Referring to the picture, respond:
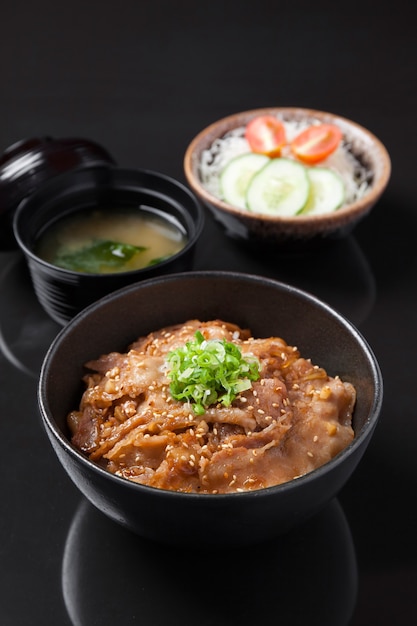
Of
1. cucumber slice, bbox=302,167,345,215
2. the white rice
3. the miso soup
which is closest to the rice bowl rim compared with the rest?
the miso soup

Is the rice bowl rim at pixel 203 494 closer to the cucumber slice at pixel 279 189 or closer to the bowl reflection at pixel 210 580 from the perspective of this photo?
the bowl reflection at pixel 210 580

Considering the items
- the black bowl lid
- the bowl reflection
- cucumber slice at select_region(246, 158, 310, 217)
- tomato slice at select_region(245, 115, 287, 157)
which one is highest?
the black bowl lid

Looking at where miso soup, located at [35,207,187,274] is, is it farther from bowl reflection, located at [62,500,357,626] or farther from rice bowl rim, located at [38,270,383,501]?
bowl reflection, located at [62,500,357,626]

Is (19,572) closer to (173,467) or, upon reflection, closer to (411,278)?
(173,467)

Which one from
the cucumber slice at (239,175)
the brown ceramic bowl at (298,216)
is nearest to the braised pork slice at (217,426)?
the brown ceramic bowl at (298,216)

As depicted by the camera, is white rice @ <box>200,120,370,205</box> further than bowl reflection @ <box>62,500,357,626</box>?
Yes

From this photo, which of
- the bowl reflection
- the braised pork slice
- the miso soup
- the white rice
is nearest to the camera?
the braised pork slice

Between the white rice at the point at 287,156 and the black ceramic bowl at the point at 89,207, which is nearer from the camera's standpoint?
the black ceramic bowl at the point at 89,207
